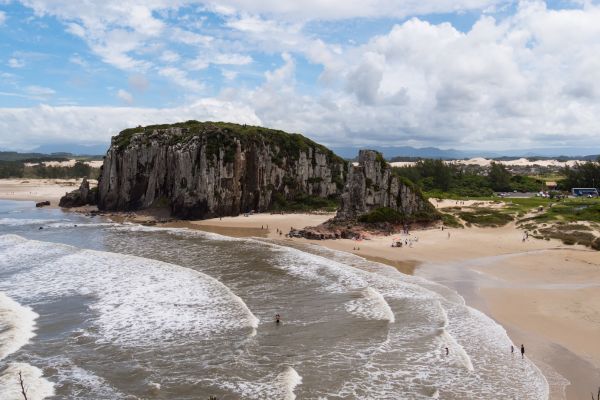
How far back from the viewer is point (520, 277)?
3612 cm

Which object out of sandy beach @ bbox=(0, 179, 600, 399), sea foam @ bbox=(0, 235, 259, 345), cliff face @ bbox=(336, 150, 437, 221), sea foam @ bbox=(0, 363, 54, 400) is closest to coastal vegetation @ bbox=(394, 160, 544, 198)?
cliff face @ bbox=(336, 150, 437, 221)

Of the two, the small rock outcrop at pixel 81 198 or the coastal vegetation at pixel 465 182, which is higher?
the coastal vegetation at pixel 465 182

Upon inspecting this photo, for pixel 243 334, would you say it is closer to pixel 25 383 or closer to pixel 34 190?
pixel 25 383

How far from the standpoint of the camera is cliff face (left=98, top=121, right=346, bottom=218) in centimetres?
7294

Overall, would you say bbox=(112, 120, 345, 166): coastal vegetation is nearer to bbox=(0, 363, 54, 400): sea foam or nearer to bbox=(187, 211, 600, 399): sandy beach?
bbox=(187, 211, 600, 399): sandy beach

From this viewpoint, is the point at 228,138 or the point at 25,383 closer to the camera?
the point at 25,383

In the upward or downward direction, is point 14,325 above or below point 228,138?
below

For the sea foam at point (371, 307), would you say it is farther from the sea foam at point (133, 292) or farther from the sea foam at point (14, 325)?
the sea foam at point (14, 325)

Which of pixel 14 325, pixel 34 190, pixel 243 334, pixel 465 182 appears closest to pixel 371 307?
pixel 243 334

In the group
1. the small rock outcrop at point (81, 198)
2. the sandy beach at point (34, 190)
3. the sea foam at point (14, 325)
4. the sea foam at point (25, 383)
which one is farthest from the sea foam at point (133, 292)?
the sandy beach at point (34, 190)

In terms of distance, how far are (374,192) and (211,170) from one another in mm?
27462

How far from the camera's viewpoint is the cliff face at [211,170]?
7294 cm

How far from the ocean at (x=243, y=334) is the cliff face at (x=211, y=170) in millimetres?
32554

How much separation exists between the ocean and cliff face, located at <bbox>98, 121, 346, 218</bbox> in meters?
32.6
